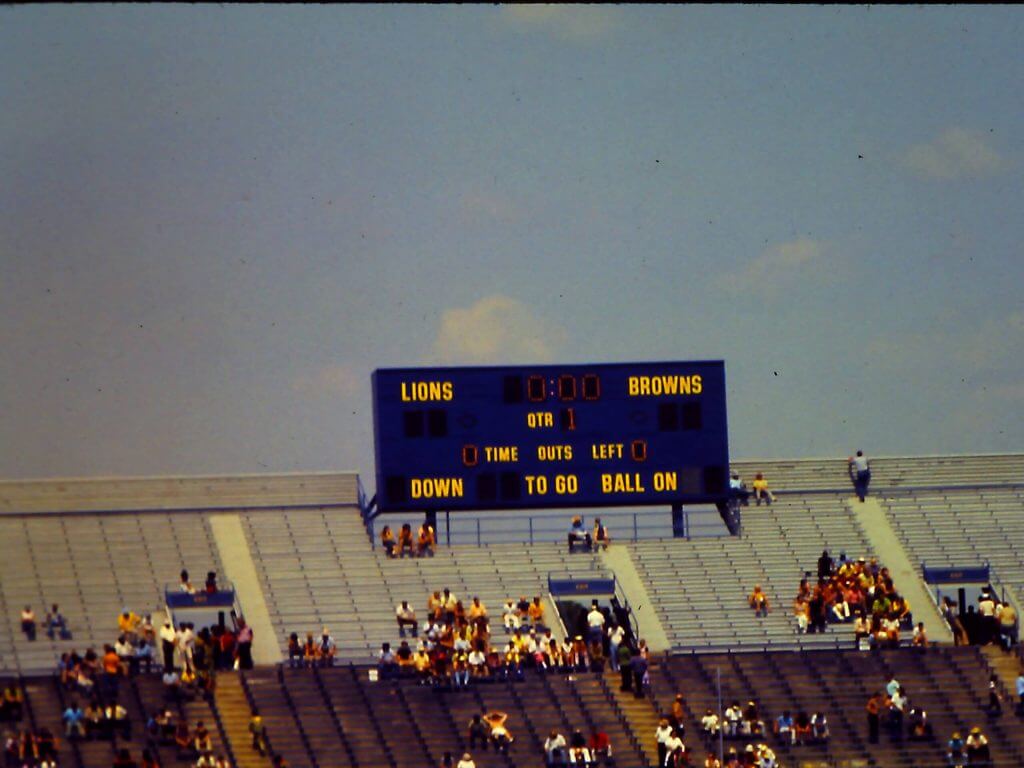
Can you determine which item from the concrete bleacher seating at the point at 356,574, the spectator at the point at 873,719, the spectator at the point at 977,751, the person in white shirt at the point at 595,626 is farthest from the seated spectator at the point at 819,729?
the concrete bleacher seating at the point at 356,574

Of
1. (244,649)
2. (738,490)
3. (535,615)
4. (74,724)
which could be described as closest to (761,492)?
(738,490)

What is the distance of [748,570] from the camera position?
190ft

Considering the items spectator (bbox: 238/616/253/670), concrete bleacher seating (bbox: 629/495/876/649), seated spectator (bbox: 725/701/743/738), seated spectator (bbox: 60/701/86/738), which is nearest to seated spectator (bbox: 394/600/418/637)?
spectator (bbox: 238/616/253/670)

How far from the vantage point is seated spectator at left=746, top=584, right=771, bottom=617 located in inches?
2213

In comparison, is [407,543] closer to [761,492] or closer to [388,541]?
[388,541]

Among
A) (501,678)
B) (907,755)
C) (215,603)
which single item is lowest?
(907,755)

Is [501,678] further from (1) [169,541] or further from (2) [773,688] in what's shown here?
(1) [169,541]

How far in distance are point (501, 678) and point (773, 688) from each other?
6014 mm

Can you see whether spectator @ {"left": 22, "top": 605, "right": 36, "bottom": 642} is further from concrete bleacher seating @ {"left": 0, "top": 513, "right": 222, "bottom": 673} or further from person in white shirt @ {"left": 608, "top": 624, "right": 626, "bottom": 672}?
person in white shirt @ {"left": 608, "top": 624, "right": 626, "bottom": 672}

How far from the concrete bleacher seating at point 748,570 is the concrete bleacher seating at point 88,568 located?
10.9 meters

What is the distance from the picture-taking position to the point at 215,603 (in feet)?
176

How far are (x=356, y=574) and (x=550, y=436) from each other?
5740 mm

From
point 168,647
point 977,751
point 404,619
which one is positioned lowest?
point 977,751

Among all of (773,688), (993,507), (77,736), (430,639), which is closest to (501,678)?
(430,639)
